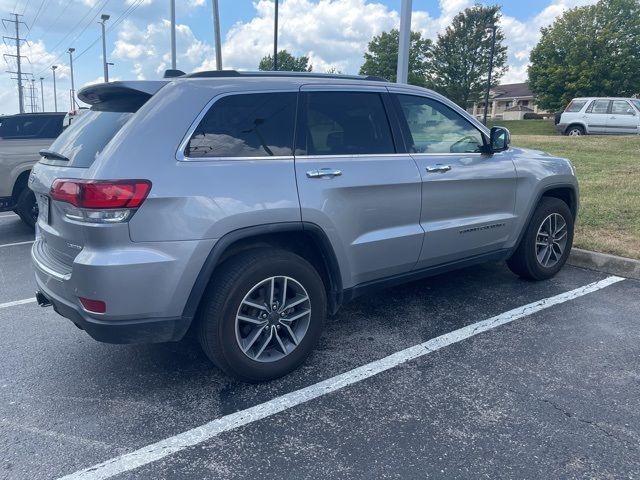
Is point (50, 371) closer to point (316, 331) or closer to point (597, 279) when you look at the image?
point (316, 331)

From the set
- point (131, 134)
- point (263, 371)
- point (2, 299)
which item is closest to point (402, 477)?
point (263, 371)

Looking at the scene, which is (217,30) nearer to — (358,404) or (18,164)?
(18,164)

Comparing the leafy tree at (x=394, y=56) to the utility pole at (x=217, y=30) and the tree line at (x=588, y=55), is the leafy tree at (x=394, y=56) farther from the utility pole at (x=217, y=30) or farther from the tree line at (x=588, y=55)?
the utility pole at (x=217, y=30)

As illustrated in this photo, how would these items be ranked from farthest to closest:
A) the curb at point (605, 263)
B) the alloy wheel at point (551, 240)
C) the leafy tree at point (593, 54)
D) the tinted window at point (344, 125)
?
the leafy tree at point (593, 54)
the curb at point (605, 263)
the alloy wheel at point (551, 240)
the tinted window at point (344, 125)

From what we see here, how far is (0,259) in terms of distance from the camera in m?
6.38

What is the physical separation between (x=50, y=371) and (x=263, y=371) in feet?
4.83

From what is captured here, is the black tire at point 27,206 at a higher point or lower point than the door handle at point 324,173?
lower

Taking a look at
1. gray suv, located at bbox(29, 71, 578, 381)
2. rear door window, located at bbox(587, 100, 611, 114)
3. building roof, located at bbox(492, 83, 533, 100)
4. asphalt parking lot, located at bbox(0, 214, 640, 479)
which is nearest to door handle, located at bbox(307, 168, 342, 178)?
gray suv, located at bbox(29, 71, 578, 381)

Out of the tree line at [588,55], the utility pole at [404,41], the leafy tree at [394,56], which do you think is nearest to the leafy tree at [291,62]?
the leafy tree at [394,56]

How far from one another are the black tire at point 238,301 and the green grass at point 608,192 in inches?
158

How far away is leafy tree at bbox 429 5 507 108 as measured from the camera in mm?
51562

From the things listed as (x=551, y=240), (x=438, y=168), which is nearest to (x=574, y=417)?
(x=438, y=168)

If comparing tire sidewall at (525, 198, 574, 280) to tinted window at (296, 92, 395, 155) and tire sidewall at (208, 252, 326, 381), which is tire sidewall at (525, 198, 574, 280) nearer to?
tinted window at (296, 92, 395, 155)

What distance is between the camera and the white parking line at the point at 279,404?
2.54m
